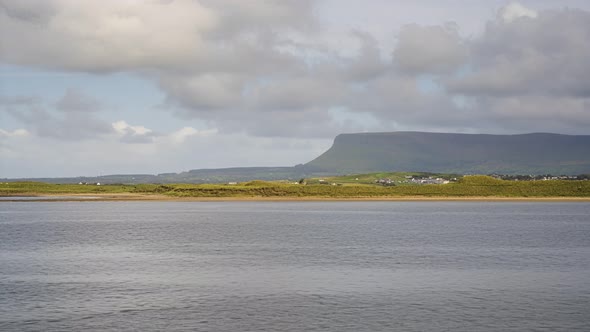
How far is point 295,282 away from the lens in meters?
40.4

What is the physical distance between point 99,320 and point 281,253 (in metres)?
27.7

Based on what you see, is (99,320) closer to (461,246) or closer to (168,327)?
(168,327)

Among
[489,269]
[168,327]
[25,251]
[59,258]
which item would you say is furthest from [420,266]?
[25,251]

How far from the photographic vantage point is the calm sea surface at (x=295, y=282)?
29828mm

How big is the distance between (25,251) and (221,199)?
13829 centimetres

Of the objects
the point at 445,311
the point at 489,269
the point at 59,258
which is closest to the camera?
the point at 445,311

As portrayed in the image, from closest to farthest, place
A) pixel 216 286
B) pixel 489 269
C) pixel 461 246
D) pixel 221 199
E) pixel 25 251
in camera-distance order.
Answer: pixel 216 286
pixel 489 269
pixel 25 251
pixel 461 246
pixel 221 199

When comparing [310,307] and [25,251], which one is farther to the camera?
[25,251]

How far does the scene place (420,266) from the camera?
47781 mm

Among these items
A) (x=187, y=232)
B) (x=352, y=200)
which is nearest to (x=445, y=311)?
(x=187, y=232)

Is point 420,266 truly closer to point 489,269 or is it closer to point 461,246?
point 489,269

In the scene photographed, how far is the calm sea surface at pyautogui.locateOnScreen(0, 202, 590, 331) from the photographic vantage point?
97.9 ft

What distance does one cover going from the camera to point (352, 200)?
7830 inches

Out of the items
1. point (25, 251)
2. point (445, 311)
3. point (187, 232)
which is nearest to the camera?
point (445, 311)
